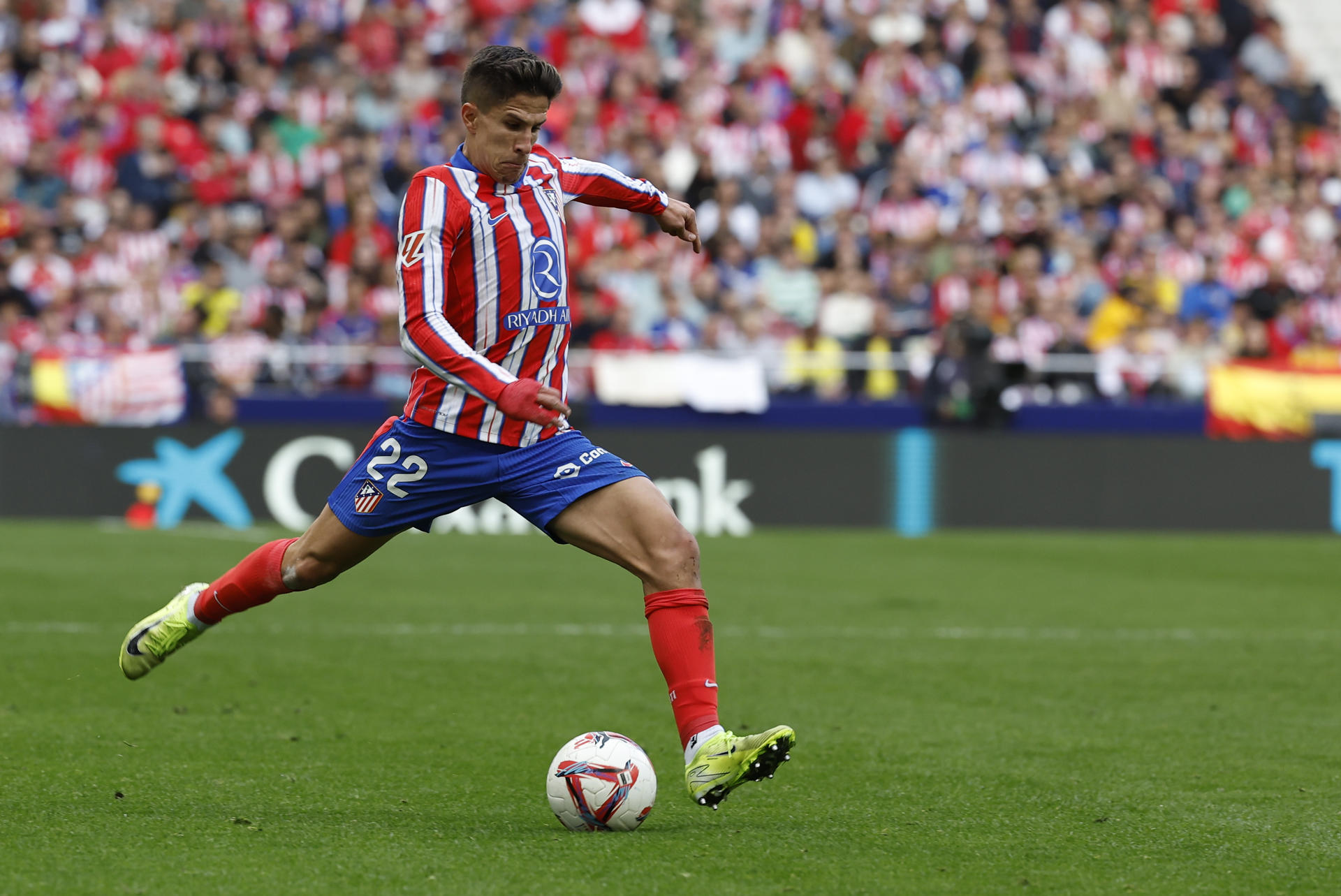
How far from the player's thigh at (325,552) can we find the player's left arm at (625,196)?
3.80 ft

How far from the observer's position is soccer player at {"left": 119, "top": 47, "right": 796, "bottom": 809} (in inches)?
191

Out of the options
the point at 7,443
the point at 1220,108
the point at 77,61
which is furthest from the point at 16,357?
the point at 1220,108

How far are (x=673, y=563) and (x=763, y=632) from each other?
4384mm

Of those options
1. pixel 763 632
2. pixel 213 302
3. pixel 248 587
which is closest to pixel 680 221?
pixel 248 587

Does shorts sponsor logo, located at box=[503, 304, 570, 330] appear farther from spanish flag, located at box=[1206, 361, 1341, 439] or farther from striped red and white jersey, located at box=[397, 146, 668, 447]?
spanish flag, located at box=[1206, 361, 1341, 439]

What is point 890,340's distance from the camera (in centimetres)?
1714

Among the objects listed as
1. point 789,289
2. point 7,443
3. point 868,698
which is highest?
point 789,289

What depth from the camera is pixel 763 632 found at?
930 cm

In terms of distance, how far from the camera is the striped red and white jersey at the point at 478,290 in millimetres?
4840

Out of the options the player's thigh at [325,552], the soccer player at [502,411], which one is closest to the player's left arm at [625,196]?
the soccer player at [502,411]

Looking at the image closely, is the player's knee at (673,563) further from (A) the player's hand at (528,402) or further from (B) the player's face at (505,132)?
(B) the player's face at (505,132)

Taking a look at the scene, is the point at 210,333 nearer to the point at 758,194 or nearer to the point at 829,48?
the point at 758,194

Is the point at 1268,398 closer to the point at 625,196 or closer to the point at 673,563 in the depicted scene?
the point at 625,196

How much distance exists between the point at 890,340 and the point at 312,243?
5567mm
